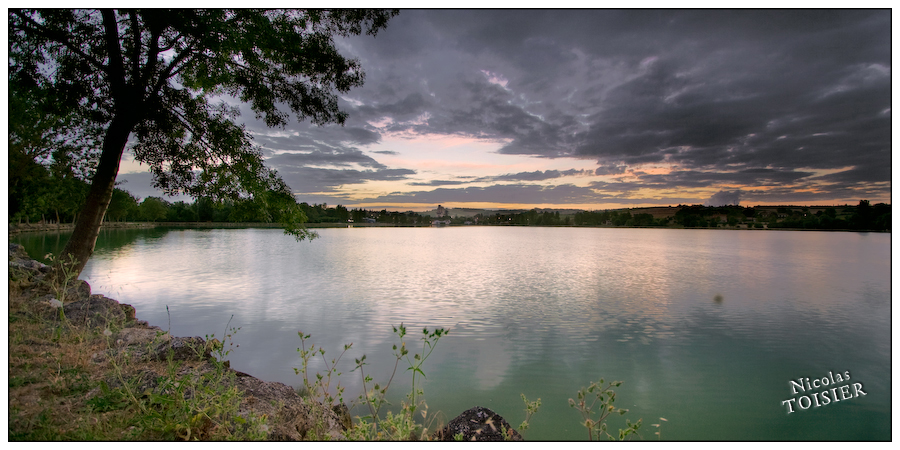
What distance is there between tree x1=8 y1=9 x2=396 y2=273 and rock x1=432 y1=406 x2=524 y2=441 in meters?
6.92

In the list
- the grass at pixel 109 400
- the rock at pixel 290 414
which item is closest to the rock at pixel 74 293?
the grass at pixel 109 400

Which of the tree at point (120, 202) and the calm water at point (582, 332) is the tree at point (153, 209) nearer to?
the tree at point (120, 202)

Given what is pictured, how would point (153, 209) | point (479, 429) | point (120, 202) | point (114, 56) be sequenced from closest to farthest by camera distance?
point (479, 429), point (114, 56), point (120, 202), point (153, 209)

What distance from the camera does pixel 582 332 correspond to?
10.1 m

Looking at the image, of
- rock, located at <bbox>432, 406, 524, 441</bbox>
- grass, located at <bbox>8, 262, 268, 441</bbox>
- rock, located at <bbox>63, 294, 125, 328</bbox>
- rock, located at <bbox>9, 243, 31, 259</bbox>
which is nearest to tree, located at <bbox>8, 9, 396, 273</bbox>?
rock, located at <bbox>63, 294, 125, 328</bbox>

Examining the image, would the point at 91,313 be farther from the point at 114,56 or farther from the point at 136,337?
the point at 114,56

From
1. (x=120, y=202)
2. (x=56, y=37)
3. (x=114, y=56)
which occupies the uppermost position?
(x=56, y=37)

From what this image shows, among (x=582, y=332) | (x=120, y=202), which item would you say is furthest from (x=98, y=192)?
(x=582, y=332)

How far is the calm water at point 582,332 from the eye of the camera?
587 cm

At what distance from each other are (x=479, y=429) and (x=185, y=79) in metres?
9.96

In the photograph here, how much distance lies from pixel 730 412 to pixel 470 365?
14.7ft

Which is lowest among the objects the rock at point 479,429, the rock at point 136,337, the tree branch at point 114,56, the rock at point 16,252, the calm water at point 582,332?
the calm water at point 582,332

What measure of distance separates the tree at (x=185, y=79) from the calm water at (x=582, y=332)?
3.97m
